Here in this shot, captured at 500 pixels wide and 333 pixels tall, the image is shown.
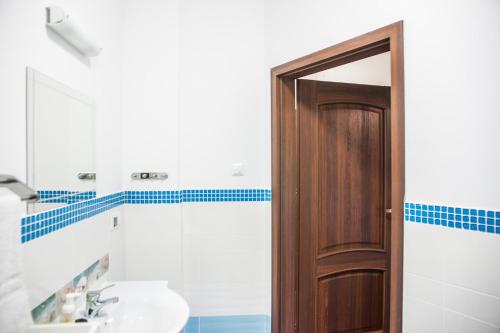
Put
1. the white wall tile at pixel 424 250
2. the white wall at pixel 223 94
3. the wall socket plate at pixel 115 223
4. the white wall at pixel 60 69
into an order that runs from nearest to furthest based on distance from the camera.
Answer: the white wall at pixel 60 69 < the white wall tile at pixel 424 250 < the wall socket plate at pixel 115 223 < the white wall at pixel 223 94

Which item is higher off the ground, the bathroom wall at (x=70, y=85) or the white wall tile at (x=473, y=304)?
the bathroom wall at (x=70, y=85)

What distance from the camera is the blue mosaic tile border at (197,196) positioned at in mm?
2000

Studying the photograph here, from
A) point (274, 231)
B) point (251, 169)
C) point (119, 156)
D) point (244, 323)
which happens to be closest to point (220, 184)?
point (251, 169)

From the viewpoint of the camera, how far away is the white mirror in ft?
3.41

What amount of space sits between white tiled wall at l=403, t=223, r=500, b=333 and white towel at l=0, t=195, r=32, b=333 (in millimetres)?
1325

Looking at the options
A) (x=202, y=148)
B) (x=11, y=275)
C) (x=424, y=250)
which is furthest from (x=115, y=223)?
(x=424, y=250)

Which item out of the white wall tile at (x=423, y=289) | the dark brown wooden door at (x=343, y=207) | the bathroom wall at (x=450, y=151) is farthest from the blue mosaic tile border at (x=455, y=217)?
the dark brown wooden door at (x=343, y=207)

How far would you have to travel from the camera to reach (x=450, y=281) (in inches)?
46.4

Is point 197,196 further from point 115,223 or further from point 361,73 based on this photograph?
point 361,73

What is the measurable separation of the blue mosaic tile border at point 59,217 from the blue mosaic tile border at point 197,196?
0.88ft

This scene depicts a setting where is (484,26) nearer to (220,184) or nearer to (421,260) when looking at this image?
(421,260)

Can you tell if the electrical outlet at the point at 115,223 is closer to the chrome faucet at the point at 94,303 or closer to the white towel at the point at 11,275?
the chrome faucet at the point at 94,303

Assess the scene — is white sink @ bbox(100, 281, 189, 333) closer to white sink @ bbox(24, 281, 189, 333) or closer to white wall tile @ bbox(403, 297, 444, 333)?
white sink @ bbox(24, 281, 189, 333)

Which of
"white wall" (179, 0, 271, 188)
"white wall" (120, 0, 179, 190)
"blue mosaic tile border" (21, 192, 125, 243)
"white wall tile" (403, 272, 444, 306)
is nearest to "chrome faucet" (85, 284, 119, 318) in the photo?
"blue mosaic tile border" (21, 192, 125, 243)
